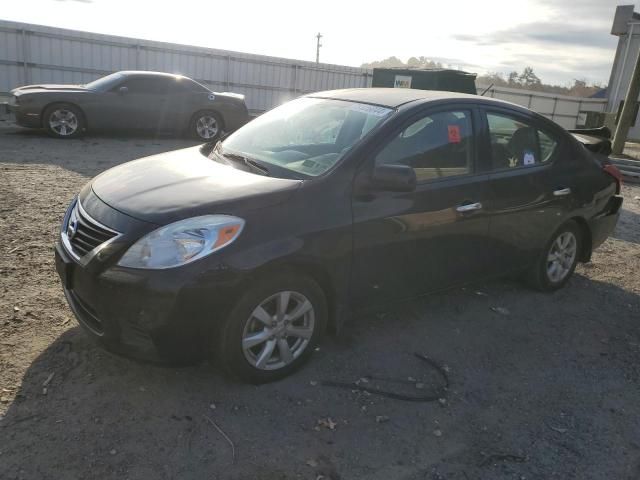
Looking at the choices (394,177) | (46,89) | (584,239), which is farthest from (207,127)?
(394,177)

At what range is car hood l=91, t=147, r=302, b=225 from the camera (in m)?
2.91

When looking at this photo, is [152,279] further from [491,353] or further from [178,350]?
Result: [491,353]

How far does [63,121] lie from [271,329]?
30.6ft

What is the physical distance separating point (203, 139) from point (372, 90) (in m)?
8.85

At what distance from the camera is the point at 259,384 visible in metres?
3.14

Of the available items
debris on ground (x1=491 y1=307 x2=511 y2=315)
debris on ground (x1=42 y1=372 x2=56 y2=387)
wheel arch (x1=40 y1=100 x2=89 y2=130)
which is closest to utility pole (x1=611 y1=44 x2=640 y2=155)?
debris on ground (x1=491 y1=307 x2=511 y2=315)

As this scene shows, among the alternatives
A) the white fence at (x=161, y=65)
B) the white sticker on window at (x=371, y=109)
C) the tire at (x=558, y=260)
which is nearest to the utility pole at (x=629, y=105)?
the tire at (x=558, y=260)

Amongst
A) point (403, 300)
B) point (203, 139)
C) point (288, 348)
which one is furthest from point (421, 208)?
point (203, 139)

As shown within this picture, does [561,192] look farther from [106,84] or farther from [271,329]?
[106,84]

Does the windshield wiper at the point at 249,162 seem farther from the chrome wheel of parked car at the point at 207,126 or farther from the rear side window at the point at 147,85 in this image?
the chrome wheel of parked car at the point at 207,126

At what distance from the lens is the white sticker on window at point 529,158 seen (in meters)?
4.37

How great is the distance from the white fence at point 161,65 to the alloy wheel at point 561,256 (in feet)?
49.7

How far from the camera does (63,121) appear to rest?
10648 mm

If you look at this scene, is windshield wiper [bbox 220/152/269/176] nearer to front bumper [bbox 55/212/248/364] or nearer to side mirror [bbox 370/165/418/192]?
side mirror [bbox 370/165/418/192]
